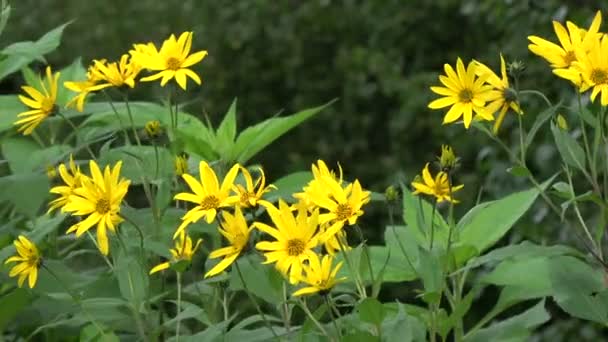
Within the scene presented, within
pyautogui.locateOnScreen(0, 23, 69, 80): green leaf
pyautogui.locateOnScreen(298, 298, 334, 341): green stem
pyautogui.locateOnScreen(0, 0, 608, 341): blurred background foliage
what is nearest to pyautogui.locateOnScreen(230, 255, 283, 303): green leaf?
pyautogui.locateOnScreen(298, 298, 334, 341): green stem

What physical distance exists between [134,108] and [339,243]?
0.54 metres

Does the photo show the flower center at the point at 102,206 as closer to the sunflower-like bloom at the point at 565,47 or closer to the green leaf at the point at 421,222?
the green leaf at the point at 421,222

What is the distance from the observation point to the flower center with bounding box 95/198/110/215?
1399mm

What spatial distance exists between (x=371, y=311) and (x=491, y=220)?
279 mm

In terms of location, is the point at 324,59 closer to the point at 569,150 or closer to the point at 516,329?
the point at 569,150

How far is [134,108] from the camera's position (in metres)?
1.83

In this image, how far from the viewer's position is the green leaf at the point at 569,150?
1.52 m

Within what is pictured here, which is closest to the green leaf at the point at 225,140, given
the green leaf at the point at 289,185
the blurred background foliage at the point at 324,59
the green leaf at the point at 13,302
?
the green leaf at the point at 289,185

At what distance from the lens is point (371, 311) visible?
1.33m

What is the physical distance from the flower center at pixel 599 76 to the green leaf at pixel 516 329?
0.81 feet

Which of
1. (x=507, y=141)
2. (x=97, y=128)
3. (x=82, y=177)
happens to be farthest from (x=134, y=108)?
(x=507, y=141)

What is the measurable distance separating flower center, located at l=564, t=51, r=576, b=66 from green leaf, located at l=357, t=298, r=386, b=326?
33cm

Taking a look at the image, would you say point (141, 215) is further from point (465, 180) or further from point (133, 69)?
point (465, 180)

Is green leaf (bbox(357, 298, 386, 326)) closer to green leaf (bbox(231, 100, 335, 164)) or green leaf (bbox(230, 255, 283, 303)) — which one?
green leaf (bbox(230, 255, 283, 303))
